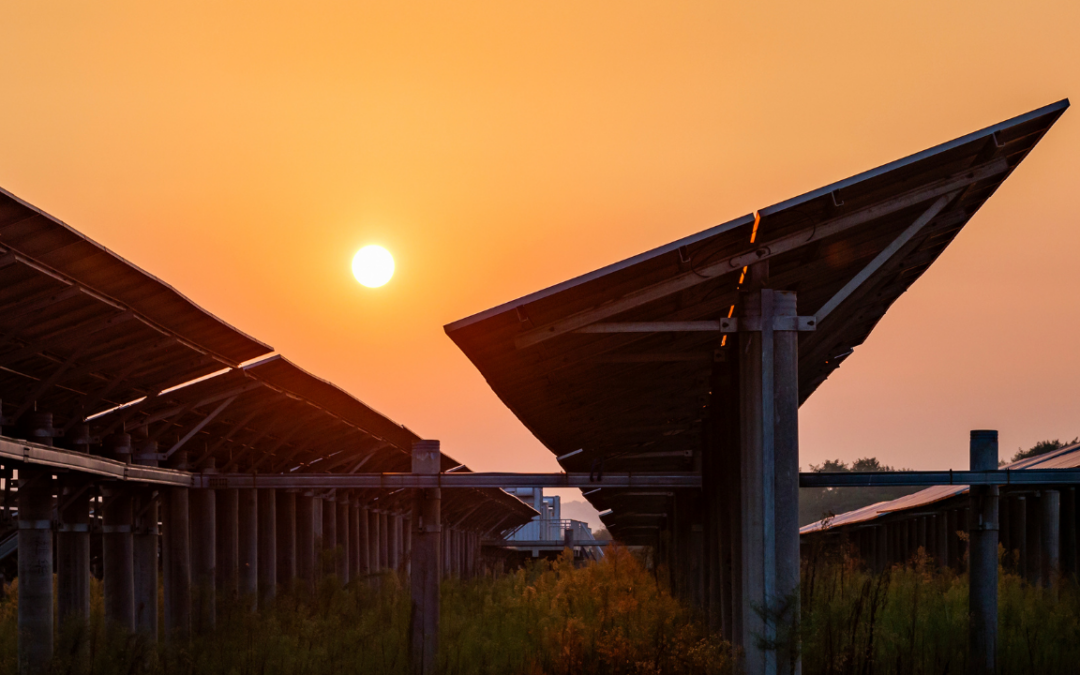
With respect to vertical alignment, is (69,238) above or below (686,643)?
above

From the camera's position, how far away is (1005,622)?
71.9 feet

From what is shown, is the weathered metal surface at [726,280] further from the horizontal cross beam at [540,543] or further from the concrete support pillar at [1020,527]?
the horizontal cross beam at [540,543]

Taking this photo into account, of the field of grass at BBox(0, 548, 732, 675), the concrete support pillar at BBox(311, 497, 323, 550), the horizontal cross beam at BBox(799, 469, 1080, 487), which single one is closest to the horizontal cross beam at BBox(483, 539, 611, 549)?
the concrete support pillar at BBox(311, 497, 323, 550)

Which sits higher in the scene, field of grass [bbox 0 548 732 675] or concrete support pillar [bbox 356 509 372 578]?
field of grass [bbox 0 548 732 675]

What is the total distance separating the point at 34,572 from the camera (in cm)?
2020

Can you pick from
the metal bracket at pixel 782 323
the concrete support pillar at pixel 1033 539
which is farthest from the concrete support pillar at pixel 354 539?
the metal bracket at pixel 782 323

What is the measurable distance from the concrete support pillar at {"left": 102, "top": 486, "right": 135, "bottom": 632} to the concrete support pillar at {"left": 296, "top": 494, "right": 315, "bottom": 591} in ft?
36.2

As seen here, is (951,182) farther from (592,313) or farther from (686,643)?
(686,643)

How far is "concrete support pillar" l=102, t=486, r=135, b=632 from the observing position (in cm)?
2498

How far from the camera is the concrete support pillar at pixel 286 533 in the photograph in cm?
3562

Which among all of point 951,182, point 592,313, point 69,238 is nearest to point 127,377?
point 69,238

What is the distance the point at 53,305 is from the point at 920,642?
14.5 m

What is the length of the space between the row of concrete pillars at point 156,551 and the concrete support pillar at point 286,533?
0.09 ft

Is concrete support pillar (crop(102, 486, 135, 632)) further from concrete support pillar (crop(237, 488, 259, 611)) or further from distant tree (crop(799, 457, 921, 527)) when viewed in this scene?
distant tree (crop(799, 457, 921, 527))
